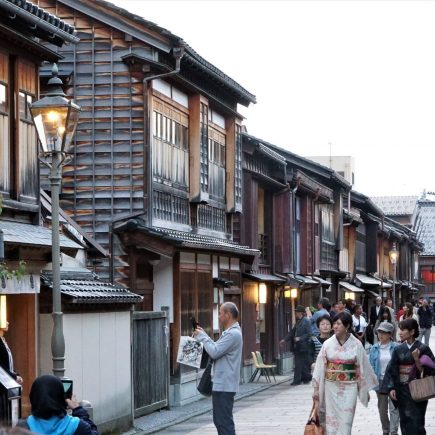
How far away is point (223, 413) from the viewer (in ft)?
47.6

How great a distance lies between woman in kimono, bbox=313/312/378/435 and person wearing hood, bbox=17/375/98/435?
23.6 ft

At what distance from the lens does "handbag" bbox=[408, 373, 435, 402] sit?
15938 mm

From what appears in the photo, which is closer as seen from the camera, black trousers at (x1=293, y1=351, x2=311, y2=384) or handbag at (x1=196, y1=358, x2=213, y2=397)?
handbag at (x1=196, y1=358, x2=213, y2=397)

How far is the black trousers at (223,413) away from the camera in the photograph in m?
14.5

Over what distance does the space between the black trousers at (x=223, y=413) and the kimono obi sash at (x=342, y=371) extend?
159cm

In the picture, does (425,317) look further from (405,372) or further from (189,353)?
(405,372)

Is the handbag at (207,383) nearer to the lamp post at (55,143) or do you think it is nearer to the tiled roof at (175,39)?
the lamp post at (55,143)

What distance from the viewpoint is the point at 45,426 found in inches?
330

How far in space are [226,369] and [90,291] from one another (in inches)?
210

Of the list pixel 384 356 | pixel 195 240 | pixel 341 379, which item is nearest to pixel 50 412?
pixel 341 379

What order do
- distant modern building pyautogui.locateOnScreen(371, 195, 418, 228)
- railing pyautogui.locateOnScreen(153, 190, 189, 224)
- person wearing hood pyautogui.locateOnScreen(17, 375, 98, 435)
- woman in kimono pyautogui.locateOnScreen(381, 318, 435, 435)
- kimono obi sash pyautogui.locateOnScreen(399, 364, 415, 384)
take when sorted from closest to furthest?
person wearing hood pyautogui.locateOnScreen(17, 375, 98, 435), woman in kimono pyautogui.locateOnScreen(381, 318, 435, 435), kimono obi sash pyautogui.locateOnScreen(399, 364, 415, 384), railing pyautogui.locateOnScreen(153, 190, 189, 224), distant modern building pyautogui.locateOnScreen(371, 195, 418, 228)

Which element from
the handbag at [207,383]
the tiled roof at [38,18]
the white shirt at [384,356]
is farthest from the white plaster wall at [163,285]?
the handbag at [207,383]

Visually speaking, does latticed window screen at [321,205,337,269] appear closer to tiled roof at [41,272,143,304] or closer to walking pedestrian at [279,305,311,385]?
walking pedestrian at [279,305,311,385]

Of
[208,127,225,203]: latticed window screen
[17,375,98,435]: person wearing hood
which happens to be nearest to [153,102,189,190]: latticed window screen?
[208,127,225,203]: latticed window screen
